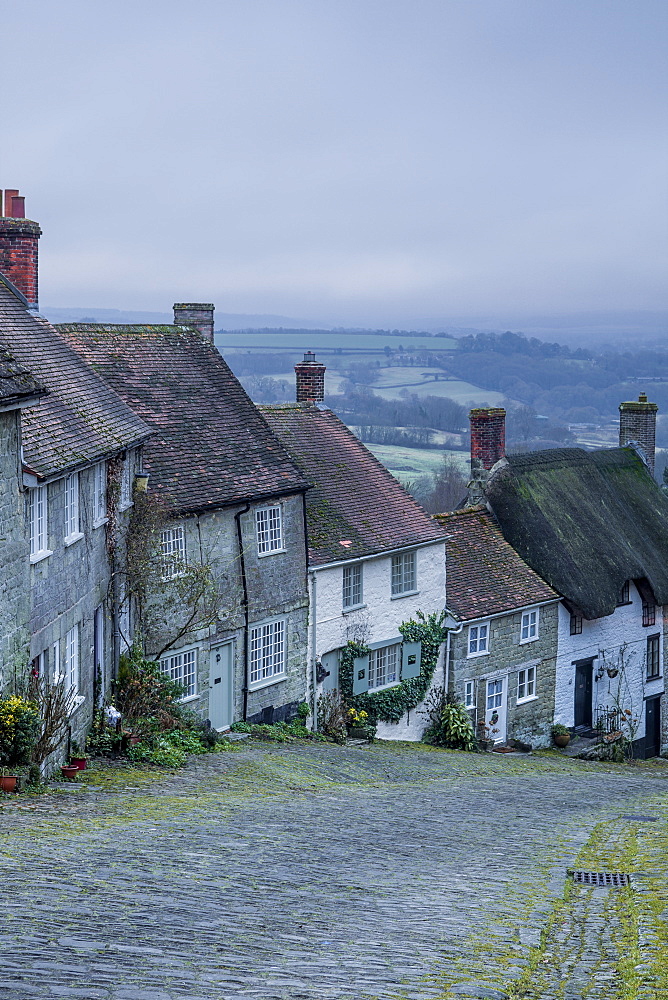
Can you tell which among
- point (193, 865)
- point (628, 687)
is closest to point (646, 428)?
point (628, 687)

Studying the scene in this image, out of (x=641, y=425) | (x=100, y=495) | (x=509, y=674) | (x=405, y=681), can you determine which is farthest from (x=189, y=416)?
(x=641, y=425)

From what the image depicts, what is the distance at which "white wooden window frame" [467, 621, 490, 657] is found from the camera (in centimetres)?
3058

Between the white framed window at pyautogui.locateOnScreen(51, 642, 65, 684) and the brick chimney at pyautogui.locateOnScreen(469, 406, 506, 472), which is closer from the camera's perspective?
the white framed window at pyautogui.locateOnScreen(51, 642, 65, 684)

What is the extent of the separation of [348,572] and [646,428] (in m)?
18.9

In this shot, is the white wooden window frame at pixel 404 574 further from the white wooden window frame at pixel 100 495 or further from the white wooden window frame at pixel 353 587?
the white wooden window frame at pixel 100 495

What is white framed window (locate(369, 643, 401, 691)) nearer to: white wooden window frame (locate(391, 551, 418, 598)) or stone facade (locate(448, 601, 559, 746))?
white wooden window frame (locate(391, 551, 418, 598))

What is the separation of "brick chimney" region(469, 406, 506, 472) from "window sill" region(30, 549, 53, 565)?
67.3 ft

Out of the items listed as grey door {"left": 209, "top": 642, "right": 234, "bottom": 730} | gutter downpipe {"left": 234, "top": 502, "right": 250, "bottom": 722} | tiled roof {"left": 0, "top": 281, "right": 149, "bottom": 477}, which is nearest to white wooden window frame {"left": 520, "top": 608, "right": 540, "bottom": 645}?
gutter downpipe {"left": 234, "top": 502, "right": 250, "bottom": 722}

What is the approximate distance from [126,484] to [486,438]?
53.7ft

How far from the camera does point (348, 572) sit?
2812cm

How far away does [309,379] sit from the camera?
3231 centimetres

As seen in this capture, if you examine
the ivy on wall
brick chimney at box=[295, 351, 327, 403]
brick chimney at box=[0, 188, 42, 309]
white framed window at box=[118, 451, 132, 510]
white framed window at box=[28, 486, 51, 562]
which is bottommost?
the ivy on wall

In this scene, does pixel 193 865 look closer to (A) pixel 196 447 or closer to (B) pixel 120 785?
(B) pixel 120 785

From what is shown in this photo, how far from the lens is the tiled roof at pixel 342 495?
2805cm
